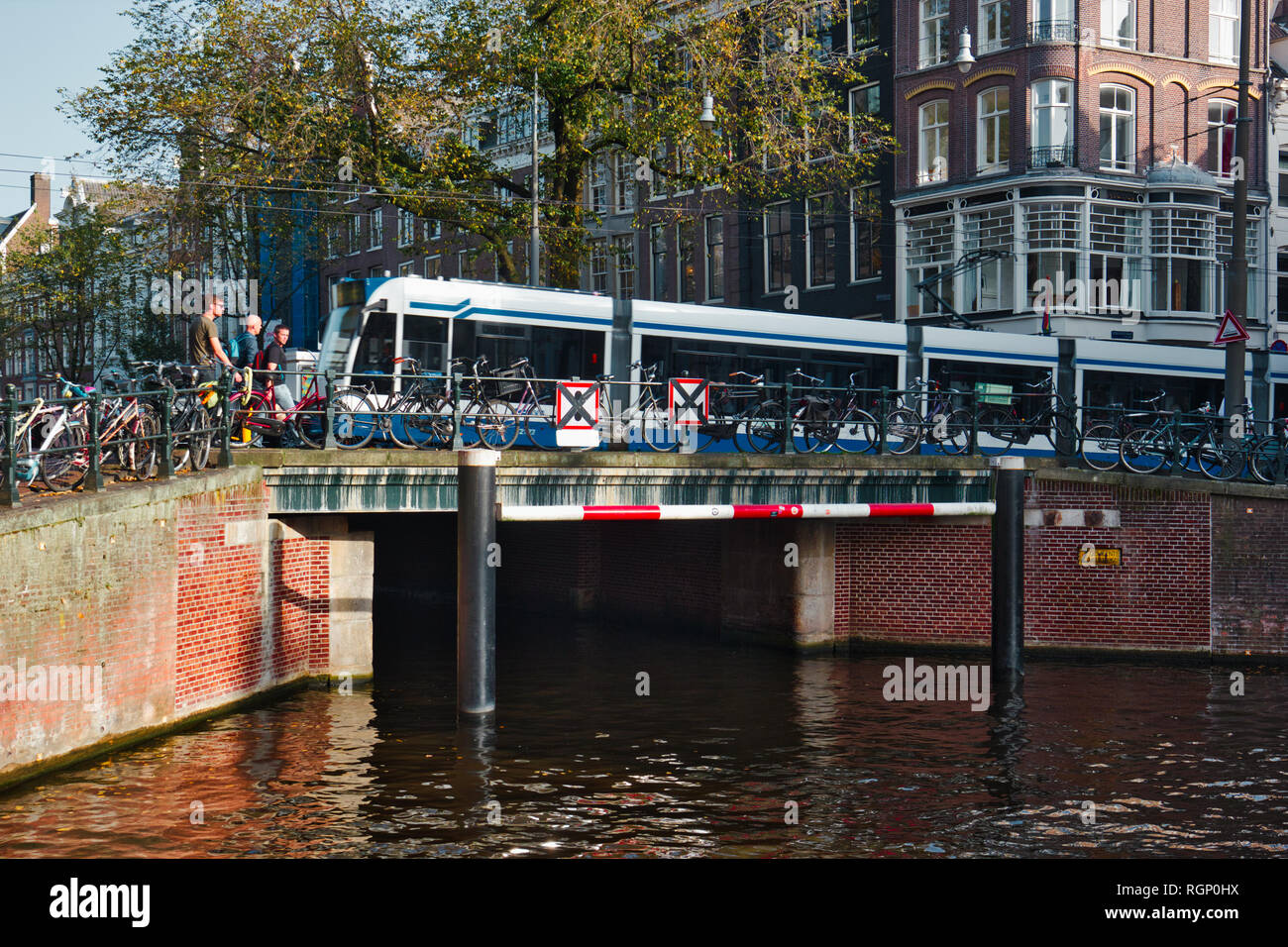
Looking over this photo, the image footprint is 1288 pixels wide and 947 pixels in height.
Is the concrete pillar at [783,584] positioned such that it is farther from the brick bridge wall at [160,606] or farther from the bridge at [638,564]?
the brick bridge wall at [160,606]

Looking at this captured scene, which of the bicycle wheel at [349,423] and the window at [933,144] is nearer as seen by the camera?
the bicycle wheel at [349,423]

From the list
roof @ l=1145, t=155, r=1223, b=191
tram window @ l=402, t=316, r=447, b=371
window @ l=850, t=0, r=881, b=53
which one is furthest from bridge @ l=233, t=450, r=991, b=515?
window @ l=850, t=0, r=881, b=53

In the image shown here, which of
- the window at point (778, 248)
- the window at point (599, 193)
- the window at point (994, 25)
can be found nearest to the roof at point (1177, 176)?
the window at point (994, 25)

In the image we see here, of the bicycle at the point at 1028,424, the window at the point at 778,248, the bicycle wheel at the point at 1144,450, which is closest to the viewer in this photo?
the bicycle wheel at the point at 1144,450

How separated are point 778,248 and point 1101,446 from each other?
18.1 m

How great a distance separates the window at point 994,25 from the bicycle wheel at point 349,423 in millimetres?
21883

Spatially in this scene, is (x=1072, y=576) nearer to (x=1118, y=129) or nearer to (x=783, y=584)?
(x=783, y=584)

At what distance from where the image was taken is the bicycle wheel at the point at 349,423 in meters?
17.5

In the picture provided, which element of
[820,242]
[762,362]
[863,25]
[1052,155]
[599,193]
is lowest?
[762,362]

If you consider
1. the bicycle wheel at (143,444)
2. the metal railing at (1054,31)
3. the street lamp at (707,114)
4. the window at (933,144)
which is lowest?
the bicycle wheel at (143,444)

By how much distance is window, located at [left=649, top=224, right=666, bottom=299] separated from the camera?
43.4 m

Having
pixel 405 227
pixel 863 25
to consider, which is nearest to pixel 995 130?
pixel 863 25

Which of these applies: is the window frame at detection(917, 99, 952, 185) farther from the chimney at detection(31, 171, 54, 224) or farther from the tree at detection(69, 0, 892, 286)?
the chimney at detection(31, 171, 54, 224)

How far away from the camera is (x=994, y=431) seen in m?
24.1
